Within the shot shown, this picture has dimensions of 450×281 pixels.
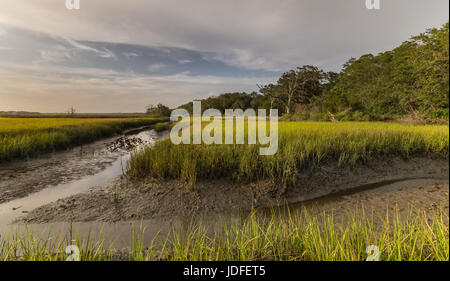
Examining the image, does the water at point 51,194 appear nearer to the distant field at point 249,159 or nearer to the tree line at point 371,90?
the distant field at point 249,159

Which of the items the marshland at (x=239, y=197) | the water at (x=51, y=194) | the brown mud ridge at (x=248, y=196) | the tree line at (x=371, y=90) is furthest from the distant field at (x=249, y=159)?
the tree line at (x=371, y=90)

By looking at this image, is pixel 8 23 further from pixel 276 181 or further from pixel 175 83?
pixel 276 181

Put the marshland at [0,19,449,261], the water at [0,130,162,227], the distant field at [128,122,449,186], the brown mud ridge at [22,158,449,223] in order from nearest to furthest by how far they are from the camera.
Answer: the marshland at [0,19,449,261], the water at [0,130,162,227], the brown mud ridge at [22,158,449,223], the distant field at [128,122,449,186]

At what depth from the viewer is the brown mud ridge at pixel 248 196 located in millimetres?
3148

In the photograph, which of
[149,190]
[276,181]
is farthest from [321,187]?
[149,190]

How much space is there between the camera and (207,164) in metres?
4.32

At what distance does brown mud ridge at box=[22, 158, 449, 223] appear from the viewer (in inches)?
124

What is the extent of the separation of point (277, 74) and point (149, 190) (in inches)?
149

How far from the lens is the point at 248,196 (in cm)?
387

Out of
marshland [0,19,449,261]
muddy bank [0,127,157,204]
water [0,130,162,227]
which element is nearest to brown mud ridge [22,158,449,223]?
marshland [0,19,449,261]

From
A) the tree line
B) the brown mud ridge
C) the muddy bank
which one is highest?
the tree line

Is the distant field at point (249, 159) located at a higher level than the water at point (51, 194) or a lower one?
higher

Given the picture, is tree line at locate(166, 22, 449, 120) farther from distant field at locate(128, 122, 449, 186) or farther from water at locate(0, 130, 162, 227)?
water at locate(0, 130, 162, 227)

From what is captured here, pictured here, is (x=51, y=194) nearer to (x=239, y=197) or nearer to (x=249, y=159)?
(x=239, y=197)
